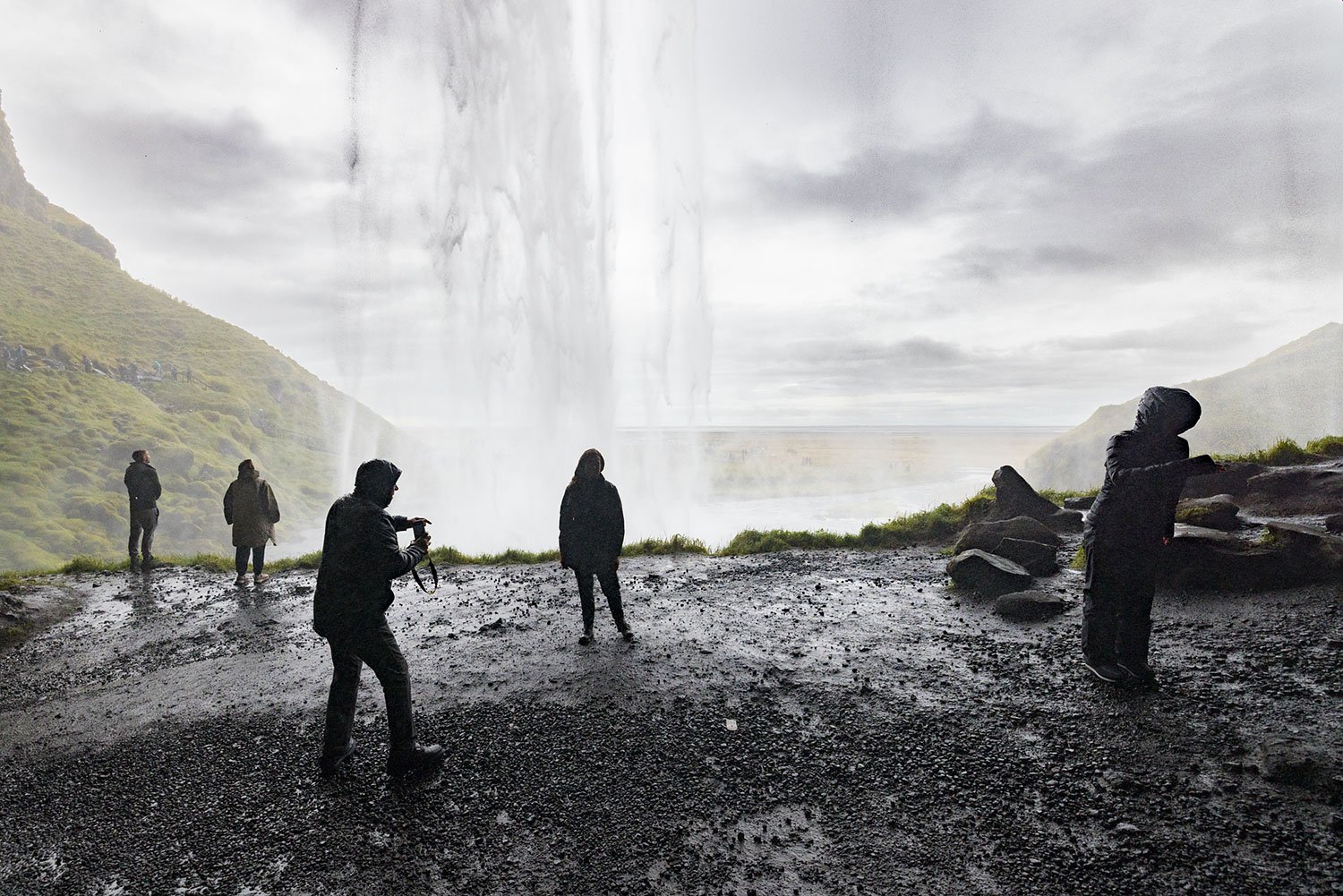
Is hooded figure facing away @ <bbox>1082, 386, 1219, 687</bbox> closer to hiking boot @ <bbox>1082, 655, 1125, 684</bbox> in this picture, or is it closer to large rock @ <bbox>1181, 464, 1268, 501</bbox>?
hiking boot @ <bbox>1082, 655, 1125, 684</bbox>

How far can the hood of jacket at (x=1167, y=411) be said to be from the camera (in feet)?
19.2

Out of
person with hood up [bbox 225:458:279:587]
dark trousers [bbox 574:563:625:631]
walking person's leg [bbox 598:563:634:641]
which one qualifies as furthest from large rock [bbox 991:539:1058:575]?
person with hood up [bbox 225:458:279:587]

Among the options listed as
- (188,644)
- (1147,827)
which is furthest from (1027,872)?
(188,644)

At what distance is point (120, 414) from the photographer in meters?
75.6

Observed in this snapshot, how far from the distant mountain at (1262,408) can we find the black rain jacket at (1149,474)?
194 ft

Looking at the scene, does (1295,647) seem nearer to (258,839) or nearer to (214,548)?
(258,839)

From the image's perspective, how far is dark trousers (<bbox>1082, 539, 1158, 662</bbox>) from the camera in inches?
238

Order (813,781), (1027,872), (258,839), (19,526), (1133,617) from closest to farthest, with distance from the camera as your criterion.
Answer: (1027,872) → (258,839) → (813,781) → (1133,617) → (19,526)

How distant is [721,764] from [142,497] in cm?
1641

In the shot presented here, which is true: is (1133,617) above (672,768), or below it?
above

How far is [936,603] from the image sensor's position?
31.9 ft

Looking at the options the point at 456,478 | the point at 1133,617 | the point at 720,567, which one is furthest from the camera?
the point at 456,478

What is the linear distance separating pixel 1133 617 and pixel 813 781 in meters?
4.01

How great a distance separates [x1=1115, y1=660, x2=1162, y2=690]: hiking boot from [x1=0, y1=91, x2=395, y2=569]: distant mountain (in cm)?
7686
